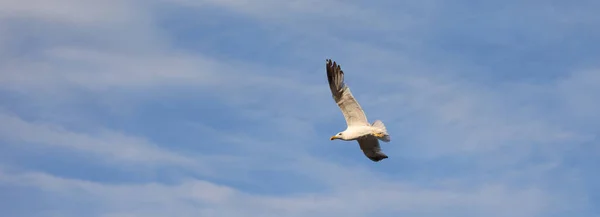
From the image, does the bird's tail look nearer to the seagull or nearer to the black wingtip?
the seagull

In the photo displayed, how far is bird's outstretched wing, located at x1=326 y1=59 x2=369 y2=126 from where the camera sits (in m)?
67.2

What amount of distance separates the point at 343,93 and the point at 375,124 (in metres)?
2.43

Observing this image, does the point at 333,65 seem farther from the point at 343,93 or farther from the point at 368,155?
the point at 368,155

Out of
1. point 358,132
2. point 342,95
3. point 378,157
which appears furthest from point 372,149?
point 342,95

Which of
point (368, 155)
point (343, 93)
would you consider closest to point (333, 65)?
point (343, 93)

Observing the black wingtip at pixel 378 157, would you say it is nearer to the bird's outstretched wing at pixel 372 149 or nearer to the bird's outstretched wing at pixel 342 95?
the bird's outstretched wing at pixel 372 149

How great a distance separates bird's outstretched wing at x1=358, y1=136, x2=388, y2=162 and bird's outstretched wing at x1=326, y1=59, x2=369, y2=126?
1817mm

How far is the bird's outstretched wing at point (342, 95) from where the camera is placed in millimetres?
67250

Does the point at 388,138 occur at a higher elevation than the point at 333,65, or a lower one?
lower

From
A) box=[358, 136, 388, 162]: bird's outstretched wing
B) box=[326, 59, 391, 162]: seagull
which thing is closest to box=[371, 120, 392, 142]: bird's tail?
box=[326, 59, 391, 162]: seagull

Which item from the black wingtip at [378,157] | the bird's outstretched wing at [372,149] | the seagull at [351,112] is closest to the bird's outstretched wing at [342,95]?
the seagull at [351,112]

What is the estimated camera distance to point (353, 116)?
6788cm

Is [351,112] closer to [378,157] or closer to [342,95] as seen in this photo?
[342,95]

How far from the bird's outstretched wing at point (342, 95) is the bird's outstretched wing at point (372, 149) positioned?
1.82 m
